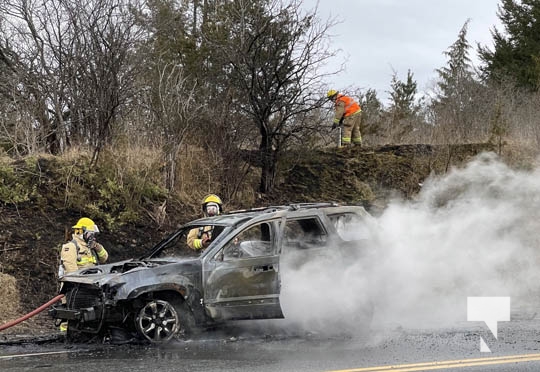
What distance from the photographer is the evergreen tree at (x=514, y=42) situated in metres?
33.8

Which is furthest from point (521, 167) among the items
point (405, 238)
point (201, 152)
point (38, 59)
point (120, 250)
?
point (38, 59)

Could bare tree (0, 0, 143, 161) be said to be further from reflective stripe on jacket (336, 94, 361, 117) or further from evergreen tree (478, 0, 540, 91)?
evergreen tree (478, 0, 540, 91)

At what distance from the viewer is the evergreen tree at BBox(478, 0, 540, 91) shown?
3381 cm

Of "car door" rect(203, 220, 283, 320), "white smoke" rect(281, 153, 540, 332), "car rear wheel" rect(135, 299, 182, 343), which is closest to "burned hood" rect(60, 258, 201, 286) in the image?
"car door" rect(203, 220, 283, 320)

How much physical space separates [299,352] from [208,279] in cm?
157

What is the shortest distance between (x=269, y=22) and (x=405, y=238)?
648 cm

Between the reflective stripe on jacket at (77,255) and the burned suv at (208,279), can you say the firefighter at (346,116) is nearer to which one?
the burned suv at (208,279)

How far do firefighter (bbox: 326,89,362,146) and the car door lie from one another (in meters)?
7.48

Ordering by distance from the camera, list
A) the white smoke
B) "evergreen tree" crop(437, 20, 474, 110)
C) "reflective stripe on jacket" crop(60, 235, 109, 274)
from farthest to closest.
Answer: "evergreen tree" crop(437, 20, 474, 110)
"reflective stripe on jacket" crop(60, 235, 109, 274)
the white smoke

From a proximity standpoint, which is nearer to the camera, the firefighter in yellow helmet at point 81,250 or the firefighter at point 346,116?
the firefighter in yellow helmet at point 81,250

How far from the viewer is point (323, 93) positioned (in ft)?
49.4

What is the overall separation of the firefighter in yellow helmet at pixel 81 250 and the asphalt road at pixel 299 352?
4.88ft

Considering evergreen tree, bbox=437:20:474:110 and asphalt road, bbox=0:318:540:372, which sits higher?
evergreen tree, bbox=437:20:474:110

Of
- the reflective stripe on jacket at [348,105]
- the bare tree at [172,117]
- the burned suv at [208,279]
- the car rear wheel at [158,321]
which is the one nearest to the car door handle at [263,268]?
the burned suv at [208,279]
